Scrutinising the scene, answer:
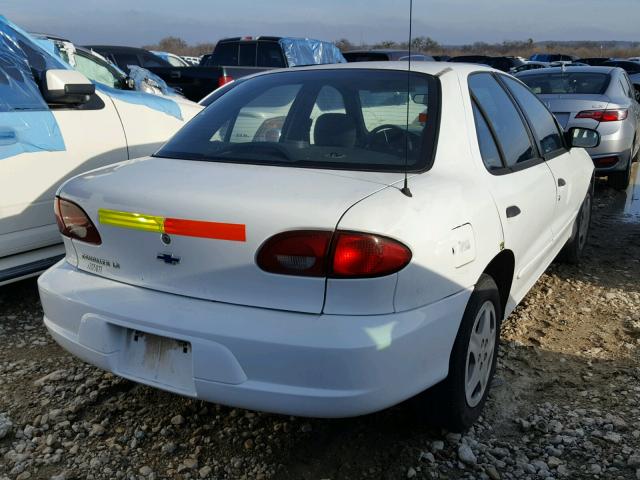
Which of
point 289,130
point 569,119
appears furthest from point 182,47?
point 289,130

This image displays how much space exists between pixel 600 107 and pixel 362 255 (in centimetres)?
595

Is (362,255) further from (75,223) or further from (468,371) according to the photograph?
(75,223)

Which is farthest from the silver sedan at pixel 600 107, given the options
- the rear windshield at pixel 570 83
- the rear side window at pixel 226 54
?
the rear side window at pixel 226 54

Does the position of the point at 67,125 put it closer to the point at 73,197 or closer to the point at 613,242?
the point at 73,197

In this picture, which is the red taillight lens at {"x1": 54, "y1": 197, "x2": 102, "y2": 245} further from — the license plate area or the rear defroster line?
the license plate area

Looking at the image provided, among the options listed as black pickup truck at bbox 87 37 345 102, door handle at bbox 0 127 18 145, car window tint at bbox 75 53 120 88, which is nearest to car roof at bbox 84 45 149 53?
black pickup truck at bbox 87 37 345 102

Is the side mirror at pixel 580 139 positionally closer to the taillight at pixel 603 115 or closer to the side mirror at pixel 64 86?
the taillight at pixel 603 115

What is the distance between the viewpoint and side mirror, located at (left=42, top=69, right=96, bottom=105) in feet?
12.8

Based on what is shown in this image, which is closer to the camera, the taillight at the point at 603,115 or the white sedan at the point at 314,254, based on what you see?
the white sedan at the point at 314,254

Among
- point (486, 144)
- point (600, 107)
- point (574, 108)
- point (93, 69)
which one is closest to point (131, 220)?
point (486, 144)

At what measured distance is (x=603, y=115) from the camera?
6.97 m

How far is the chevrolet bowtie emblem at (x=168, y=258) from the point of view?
223cm

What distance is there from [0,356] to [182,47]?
167 ft

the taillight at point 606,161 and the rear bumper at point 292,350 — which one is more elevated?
the rear bumper at point 292,350
